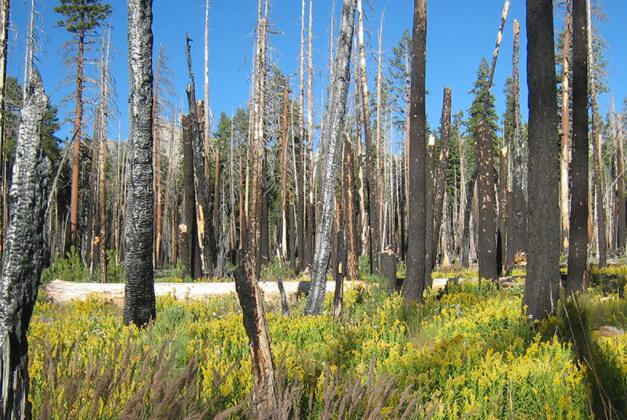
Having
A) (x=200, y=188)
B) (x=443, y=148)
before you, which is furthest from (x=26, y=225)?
(x=443, y=148)

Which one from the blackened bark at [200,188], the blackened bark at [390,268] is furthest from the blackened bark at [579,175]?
the blackened bark at [200,188]

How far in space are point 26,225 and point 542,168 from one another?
6895mm

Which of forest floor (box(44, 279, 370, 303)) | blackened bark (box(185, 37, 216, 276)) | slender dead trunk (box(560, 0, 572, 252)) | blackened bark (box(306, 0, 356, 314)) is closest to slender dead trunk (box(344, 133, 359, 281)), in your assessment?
forest floor (box(44, 279, 370, 303))

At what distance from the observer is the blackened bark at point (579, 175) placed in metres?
9.81

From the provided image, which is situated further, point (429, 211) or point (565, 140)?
point (565, 140)

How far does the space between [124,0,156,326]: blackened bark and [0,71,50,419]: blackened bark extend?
17.6 feet

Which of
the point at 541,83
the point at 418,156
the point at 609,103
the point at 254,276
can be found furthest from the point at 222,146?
the point at 254,276

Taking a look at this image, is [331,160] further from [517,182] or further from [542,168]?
[517,182]

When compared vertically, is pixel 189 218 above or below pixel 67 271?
above

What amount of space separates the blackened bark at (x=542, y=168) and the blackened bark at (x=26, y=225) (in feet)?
22.3

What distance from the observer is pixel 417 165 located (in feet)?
35.3

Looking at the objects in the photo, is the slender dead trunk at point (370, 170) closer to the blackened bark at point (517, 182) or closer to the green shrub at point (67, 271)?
the blackened bark at point (517, 182)

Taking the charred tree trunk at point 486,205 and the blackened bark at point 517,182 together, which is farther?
the blackened bark at point 517,182

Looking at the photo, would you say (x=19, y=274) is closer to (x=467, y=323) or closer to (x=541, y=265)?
(x=467, y=323)
